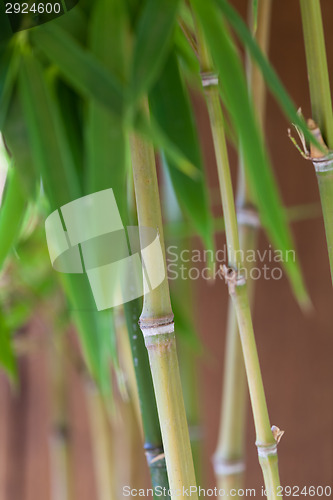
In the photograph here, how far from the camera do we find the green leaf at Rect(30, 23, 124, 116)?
0.27m

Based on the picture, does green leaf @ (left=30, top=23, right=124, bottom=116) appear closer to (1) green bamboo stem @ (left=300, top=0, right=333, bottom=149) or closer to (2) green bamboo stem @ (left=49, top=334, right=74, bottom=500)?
(1) green bamboo stem @ (left=300, top=0, right=333, bottom=149)

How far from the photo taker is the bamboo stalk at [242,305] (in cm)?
28

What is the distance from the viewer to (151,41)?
0.26 metres

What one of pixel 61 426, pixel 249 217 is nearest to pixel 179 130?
pixel 249 217

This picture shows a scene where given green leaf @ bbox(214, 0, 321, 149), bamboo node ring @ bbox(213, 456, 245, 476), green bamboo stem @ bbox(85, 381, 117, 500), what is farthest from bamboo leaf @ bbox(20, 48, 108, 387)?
green bamboo stem @ bbox(85, 381, 117, 500)

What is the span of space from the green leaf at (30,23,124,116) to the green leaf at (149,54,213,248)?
0.17 ft

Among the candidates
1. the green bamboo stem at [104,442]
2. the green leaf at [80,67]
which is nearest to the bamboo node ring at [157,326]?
the green leaf at [80,67]

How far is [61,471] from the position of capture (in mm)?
737

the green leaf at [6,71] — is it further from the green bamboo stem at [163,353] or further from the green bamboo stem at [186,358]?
the green bamboo stem at [186,358]

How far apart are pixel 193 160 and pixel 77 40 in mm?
97

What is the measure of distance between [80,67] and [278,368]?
48 cm

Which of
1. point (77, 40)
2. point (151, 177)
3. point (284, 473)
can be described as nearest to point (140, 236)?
point (151, 177)

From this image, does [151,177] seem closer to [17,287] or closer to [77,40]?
[77,40]

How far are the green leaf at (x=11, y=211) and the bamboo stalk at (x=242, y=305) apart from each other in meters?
0.13
